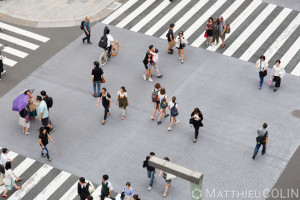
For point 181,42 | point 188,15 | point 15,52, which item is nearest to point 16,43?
point 15,52

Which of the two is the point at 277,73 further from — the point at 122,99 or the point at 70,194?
the point at 70,194

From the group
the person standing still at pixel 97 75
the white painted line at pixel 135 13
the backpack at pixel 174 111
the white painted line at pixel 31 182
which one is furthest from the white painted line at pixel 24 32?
the backpack at pixel 174 111

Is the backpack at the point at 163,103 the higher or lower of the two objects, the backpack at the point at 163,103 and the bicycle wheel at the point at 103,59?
the higher

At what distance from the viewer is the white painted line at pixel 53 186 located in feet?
66.2

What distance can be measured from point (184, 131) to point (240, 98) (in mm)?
3428

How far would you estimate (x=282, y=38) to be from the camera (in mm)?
28578

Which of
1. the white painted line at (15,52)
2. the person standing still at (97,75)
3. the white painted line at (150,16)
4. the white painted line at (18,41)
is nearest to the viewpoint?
the person standing still at (97,75)

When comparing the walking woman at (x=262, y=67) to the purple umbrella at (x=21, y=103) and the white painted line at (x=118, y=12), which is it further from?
the purple umbrella at (x=21, y=103)

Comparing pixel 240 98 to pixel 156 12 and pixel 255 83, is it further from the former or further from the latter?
pixel 156 12

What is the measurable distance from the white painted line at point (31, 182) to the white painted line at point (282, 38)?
12427mm

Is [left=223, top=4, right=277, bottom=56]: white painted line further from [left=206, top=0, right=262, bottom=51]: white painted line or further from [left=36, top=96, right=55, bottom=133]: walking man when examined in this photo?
[left=36, top=96, right=55, bottom=133]: walking man

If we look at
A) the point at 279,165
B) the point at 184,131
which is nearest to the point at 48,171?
the point at 184,131

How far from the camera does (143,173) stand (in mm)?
20953

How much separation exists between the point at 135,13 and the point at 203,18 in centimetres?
386
